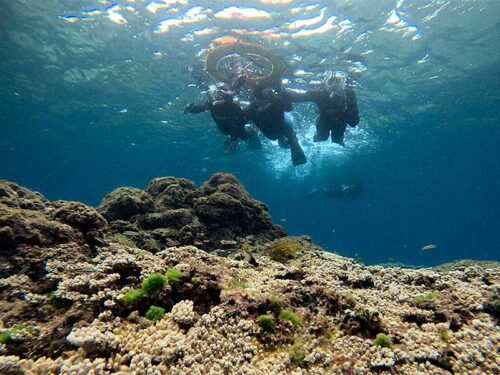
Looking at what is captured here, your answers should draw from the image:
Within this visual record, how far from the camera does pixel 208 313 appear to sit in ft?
11.7

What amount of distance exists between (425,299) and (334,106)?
9077mm

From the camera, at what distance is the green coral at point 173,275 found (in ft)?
12.6

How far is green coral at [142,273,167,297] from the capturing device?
12.0 ft

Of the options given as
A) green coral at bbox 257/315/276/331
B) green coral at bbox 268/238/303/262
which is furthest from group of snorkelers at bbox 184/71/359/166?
green coral at bbox 257/315/276/331

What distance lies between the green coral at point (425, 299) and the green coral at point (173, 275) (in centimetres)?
352

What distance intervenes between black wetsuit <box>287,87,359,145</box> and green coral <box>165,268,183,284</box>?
10.1 m

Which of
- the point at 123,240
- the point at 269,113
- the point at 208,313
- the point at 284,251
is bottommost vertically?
the point at 208,313

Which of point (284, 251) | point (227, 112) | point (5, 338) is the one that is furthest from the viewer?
point (227, 112)

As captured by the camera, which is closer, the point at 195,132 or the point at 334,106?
the point at 334,106

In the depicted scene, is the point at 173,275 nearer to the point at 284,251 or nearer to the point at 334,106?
the point at 284,251

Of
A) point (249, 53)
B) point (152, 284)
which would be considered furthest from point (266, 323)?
point (249, 53)

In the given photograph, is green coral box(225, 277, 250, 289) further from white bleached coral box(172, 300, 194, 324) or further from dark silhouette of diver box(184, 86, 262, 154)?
dark silhouette of diver box(184, 86, 262, 154)

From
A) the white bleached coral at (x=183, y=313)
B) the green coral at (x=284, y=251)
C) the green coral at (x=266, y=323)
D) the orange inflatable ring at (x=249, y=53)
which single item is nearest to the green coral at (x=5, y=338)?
the white bleached coral at (x=183, y=313)

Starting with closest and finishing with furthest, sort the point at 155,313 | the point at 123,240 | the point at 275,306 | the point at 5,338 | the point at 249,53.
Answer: the point at 5,338 → the point at 155,313 → the point at 275,306 → the point at 123,240 → the point at 249,53
